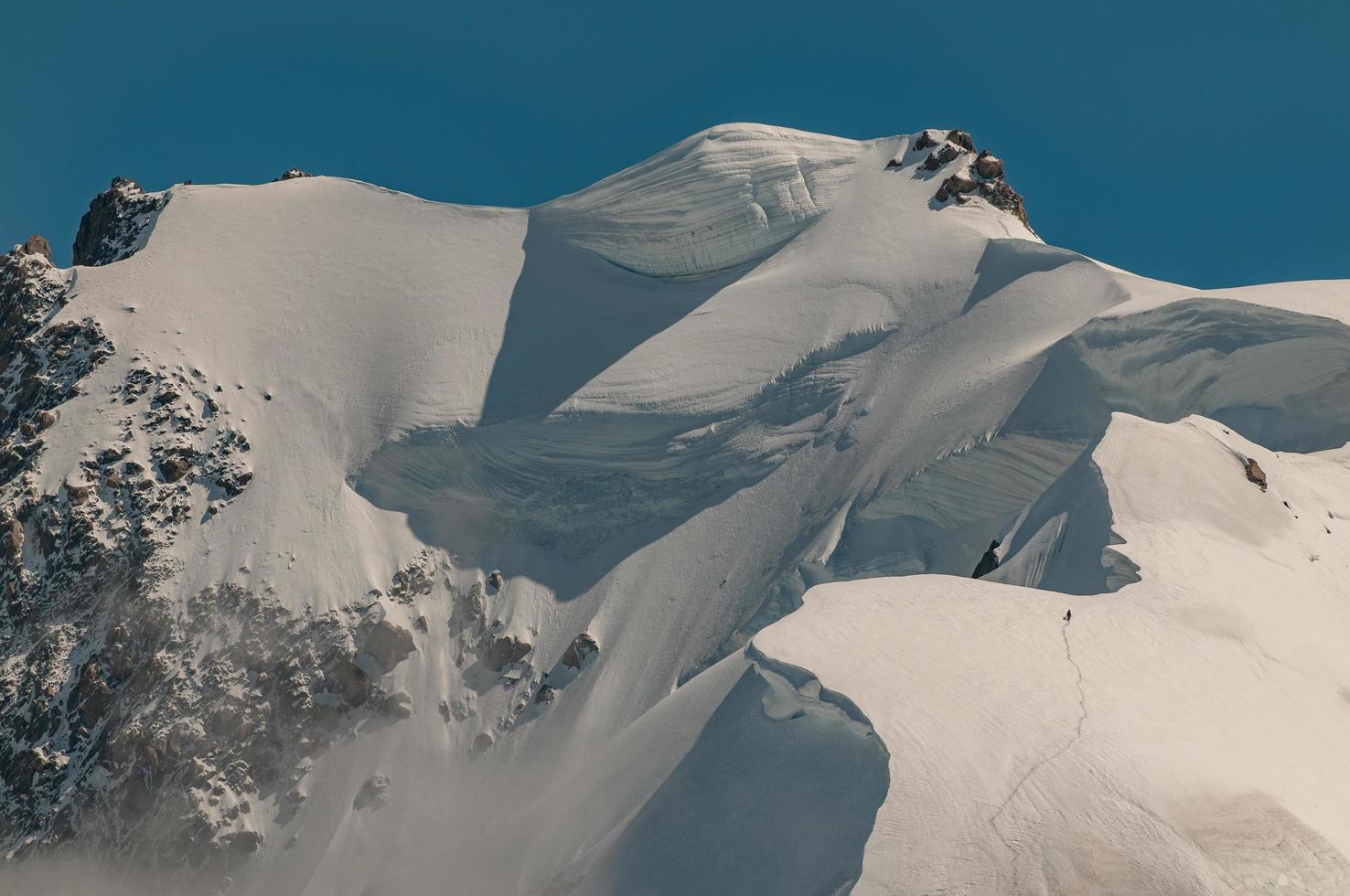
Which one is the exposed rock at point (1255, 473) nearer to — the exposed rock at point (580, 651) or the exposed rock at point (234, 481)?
the exposed rock at point (580, 651)

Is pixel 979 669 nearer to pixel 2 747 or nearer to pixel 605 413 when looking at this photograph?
pixel 605 413

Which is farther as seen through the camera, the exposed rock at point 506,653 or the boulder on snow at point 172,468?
the boulder on snow at point 172,468

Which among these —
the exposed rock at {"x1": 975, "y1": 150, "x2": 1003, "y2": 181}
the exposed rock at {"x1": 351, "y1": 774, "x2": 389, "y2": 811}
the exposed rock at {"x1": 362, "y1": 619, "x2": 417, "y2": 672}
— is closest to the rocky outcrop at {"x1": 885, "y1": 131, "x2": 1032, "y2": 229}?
the exposed rock at {"x1": 975, "y1": 150, "x2": 1003, "y2": 181}

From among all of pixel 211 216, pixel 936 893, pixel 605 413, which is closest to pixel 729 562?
pixel 605 413

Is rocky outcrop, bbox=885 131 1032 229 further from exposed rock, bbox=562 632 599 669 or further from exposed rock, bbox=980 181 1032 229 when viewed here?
exposed rock, bbox=562 632 599 669

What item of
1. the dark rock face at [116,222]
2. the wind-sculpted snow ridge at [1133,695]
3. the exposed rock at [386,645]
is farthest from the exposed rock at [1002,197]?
the dark rock face at [116,222]

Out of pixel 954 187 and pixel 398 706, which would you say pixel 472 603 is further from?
pixel 954 187
